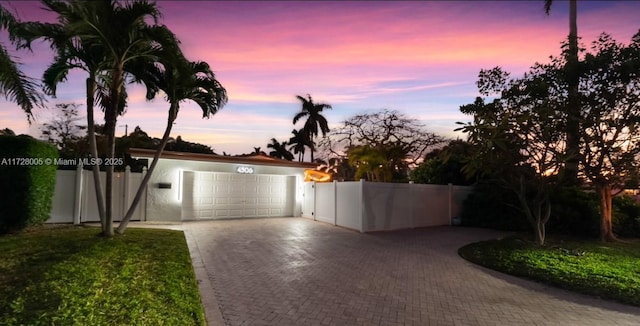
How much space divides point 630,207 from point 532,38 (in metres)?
7.21

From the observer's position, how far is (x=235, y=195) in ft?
46.0

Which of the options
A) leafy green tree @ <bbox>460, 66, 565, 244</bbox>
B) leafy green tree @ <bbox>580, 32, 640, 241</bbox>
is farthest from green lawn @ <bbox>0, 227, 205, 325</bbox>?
leafy green tree @ <bbox>580, 32, 640, 241</bbox>

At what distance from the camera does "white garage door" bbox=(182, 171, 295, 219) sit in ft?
43.0

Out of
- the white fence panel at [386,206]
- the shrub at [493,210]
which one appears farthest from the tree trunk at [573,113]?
the white fence panel at [386,206]

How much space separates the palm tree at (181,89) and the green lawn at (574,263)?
7371 millimetres

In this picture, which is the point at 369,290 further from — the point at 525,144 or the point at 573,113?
the point at 573,113

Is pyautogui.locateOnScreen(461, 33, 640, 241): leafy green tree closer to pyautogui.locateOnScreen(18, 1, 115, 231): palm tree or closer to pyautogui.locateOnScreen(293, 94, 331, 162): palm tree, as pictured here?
pyautogui.locateOnScreen(18, 1, 115, 231): palm tree

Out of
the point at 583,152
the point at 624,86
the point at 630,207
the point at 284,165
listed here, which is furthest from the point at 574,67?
the point at 284,165

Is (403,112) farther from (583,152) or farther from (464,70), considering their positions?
(583,152)

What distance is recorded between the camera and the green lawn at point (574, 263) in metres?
5.33

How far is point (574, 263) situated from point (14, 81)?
1145cm

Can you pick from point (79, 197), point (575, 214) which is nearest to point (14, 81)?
point (79, 197)

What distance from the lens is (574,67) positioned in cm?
915

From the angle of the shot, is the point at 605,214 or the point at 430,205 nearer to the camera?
the point at 605,214
